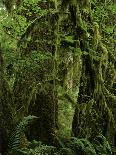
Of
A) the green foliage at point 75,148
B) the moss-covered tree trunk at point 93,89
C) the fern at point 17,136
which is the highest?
the moss-covered tree trunk at point 93,89

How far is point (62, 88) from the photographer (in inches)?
301

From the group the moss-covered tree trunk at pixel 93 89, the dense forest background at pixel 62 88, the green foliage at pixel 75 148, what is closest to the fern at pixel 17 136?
the dense forest background at pixel 62 88

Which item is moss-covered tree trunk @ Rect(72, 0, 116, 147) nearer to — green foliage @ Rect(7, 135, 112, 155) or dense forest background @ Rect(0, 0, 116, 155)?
dense forest background @ Rect(0, 0, 116, 155)

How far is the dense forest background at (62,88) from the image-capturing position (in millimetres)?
7215

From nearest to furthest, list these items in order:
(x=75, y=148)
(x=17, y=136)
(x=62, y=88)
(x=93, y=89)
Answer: (x=17, y=136) → (x=93, y=89) → (x=75, y=148) → (x=62, y=88)

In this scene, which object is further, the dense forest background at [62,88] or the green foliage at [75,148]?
the dense forest background at [62,88]

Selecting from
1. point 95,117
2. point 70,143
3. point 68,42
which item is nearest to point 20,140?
point 70,143

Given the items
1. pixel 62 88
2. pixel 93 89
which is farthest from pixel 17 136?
pixel 93 89

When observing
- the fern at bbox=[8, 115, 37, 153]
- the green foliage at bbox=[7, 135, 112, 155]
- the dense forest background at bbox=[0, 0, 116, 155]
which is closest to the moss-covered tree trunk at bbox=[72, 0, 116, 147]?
the dense forest background at bbox=[0, 0, 116, 155]

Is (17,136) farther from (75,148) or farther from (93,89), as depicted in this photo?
(93,89)

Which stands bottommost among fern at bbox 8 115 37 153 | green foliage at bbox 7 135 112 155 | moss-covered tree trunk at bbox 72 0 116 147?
green foliage at bbox 7 135 112 155

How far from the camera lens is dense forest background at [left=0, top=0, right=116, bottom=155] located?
721cm

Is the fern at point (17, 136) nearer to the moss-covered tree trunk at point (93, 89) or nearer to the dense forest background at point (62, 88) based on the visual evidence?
the dense forest background at point (62, 88)

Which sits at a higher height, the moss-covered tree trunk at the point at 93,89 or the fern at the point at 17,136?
the moss-covered tree trunk at the point at 93,89
